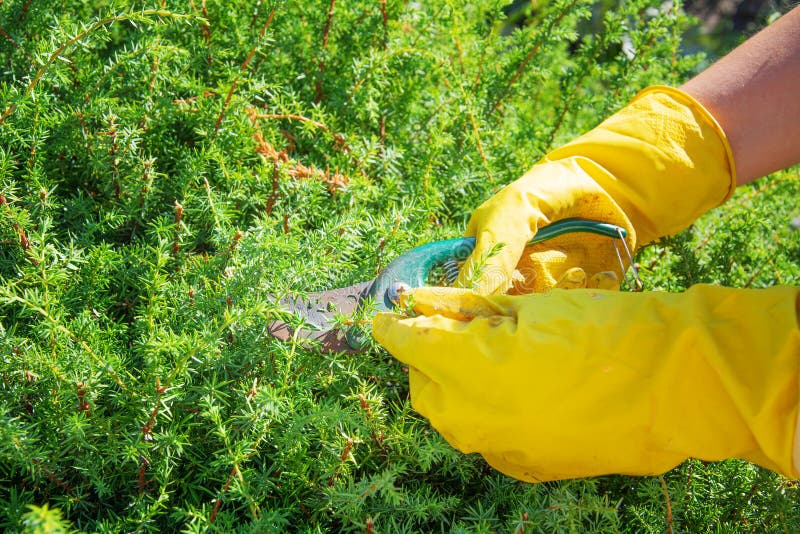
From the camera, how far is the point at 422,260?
1.93 metres

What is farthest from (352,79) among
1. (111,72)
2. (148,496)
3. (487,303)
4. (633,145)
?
(148,496)

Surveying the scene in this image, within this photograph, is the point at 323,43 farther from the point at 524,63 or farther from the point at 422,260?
the point at 422,260

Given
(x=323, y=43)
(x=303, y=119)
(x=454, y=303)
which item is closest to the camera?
(x=454, y=303)

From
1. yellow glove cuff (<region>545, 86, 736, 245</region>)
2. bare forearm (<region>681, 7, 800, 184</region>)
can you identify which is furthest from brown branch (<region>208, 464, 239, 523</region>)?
bare forearm (<region>681, 7, 800, 184</region>)

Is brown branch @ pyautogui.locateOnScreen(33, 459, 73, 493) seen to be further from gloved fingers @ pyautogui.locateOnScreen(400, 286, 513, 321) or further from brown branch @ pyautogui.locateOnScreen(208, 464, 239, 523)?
gloved fingers @ pyautogui.locateOnScreen(400, 286, 513, 321)

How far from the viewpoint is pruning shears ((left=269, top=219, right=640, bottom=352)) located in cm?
171

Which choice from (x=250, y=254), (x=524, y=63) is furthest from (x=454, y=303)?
(x=524, y=63)

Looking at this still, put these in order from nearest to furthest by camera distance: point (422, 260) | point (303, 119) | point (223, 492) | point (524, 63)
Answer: point (223, 492)
point (422, 260)
point (303, 119)
point (524, 63)

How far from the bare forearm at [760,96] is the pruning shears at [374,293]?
1.78 feet

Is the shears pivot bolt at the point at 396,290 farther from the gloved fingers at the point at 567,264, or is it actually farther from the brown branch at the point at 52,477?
the brown branch at the point at 52,477

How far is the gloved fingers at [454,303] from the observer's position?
5.44 feet

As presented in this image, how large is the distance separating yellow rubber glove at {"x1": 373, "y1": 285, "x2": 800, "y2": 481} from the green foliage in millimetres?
122

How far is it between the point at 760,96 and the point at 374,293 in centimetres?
135

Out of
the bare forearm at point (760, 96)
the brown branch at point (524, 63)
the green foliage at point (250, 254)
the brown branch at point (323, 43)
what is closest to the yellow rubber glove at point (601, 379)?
the green foliage at point (250, 254)
